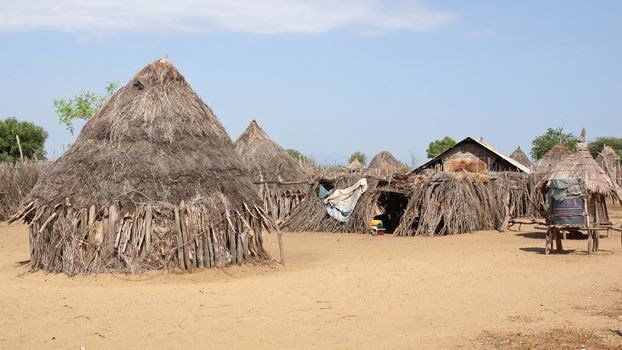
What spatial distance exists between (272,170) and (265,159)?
524 millimetres

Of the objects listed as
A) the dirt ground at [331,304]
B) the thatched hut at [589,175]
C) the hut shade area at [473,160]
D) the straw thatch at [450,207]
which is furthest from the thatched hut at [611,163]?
the dirt ground at [331,304]

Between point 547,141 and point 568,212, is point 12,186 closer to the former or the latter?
point 568,212

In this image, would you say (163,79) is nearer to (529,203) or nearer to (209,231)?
(209,231)

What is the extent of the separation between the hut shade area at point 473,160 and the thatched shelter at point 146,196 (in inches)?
615

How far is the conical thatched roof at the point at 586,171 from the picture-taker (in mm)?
15664

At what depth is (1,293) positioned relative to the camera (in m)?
9.90

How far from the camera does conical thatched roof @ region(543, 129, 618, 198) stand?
15664 millimetres

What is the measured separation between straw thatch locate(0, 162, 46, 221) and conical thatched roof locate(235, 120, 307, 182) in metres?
7.91

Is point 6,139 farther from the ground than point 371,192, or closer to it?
farther from the ground

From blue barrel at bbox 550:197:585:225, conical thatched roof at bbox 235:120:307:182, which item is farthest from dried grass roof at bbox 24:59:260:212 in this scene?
conical thatched roof at bbox 235:120:307:182

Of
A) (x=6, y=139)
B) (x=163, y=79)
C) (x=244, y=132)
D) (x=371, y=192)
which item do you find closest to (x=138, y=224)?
(x=163, y=79)

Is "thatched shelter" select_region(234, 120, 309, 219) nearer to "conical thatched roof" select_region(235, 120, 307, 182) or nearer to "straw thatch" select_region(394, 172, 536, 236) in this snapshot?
"conical thatched roof" select_region(235, 120, 307, 182)

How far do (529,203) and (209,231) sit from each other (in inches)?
588

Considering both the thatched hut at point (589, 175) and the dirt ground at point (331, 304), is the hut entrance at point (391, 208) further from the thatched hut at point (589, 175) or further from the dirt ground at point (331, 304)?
the dirt ground at point (331, 304)
